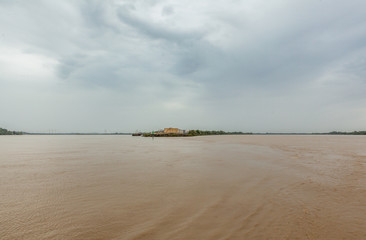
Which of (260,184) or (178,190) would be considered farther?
(260,184)

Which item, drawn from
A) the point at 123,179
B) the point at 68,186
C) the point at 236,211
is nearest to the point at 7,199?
the point at 68,186

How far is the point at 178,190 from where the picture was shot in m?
7.70

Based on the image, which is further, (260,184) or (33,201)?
(260,184)

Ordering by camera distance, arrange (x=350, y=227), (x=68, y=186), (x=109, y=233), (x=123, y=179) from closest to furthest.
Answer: (x=109, y=233) < (x=350, y=227) < (x=68, y=186) < (x=123, y=179)

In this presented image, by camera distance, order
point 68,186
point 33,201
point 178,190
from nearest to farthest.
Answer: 1. point 33,201
2. point 178,190
3. point 68,186

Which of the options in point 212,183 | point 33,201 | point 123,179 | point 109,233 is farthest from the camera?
point 123,179

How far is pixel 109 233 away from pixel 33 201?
4191mm

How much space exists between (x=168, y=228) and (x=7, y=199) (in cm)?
643

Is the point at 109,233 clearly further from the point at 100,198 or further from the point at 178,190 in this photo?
the point at 178,190

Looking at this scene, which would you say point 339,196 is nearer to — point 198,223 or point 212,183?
point 212,183

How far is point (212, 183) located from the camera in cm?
886

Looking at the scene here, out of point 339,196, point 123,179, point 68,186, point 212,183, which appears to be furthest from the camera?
point 123,179

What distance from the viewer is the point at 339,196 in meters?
7.04

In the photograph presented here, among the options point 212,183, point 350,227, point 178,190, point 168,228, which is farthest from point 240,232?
point 212,183
